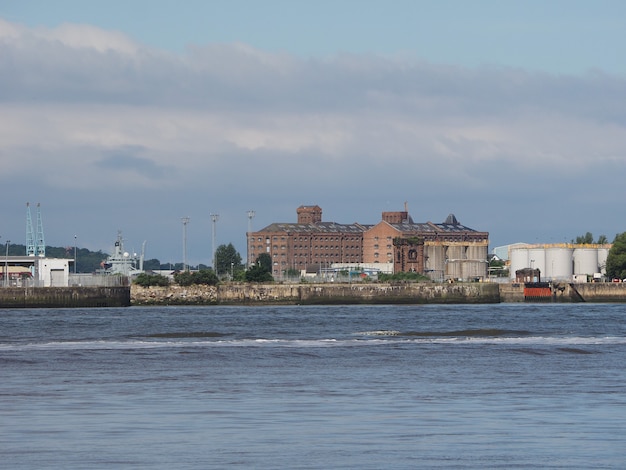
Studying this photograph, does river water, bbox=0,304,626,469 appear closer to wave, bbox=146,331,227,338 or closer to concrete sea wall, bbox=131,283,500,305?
wave, bbox=146,331,227,338

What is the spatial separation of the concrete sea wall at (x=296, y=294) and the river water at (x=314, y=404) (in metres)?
97.5

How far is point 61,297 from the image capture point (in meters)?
140

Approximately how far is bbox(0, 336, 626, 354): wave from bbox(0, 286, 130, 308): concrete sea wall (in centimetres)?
7494

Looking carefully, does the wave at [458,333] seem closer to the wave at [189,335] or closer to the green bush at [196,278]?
the wave at [189,335]

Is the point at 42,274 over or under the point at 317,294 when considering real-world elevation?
over

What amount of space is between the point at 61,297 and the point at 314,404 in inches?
4421

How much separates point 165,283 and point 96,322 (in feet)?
226

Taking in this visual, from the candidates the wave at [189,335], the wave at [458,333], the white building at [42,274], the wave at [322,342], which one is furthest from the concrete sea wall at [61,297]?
the wave at [322,342]

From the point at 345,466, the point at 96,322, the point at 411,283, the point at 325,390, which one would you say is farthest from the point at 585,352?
the point at 411,283

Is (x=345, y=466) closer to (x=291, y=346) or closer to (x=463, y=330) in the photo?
(x=291, y=346)

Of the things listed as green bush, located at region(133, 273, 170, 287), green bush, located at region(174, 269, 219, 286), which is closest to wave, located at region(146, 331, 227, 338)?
green bush, located at region(133, 273, 170, 287)

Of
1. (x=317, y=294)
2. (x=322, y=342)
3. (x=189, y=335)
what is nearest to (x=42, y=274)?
(x=317, y=294)

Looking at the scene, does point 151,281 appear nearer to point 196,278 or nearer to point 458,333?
point 196,278

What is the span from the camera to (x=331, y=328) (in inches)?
3243
